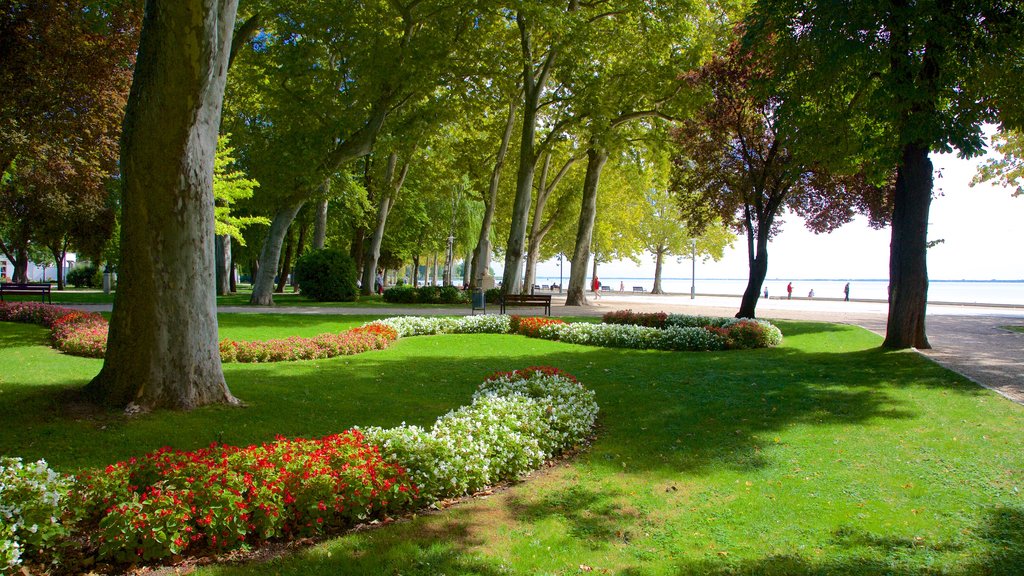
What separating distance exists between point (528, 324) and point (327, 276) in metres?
14.1

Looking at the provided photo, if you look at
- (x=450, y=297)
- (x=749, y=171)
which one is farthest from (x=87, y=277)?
(x=749, y=171)

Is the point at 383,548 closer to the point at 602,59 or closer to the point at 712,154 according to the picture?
the point at 712,154

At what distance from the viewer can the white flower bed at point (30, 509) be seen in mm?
3465

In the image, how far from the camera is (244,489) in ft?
13.6

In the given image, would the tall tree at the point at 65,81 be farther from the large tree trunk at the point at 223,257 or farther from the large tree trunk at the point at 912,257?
the large tree trunk at the point at 912,257

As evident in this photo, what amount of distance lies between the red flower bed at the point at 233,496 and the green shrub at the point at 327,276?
2387cm

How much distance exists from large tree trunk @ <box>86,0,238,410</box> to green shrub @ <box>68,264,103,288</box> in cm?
5042

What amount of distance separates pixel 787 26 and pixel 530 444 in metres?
11.6

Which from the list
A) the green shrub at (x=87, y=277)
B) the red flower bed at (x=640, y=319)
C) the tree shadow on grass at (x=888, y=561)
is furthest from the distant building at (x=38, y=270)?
the tree shadow on grass at (x=888, y=561)

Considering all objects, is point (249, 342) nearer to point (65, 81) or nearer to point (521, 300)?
point (65, 81)

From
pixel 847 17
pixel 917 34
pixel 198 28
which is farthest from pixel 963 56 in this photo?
pixel 198 28

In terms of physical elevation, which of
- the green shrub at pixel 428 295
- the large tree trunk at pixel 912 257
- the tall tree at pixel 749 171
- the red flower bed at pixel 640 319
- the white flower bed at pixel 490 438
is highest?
the tall tree at pixel 749 171

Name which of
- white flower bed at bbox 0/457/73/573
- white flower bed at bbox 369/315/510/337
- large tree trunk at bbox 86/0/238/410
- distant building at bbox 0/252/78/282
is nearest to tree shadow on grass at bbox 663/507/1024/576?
white flower bed at bbox 0/457/73/573

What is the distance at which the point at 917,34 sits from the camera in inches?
409
